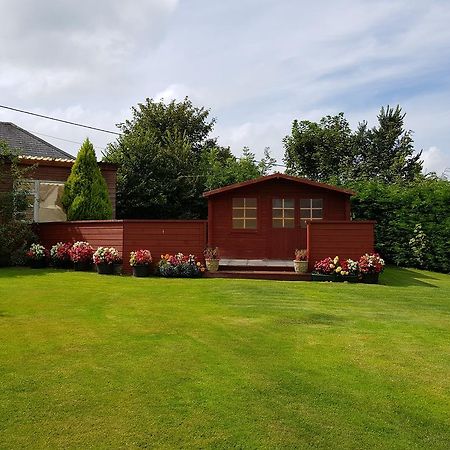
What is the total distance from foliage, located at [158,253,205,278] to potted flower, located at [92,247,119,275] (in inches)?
46.3

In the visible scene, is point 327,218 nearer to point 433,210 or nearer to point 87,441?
point 433,210

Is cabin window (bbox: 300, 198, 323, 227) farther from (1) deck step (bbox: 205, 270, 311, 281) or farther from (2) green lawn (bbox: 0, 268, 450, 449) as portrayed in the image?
(2) green lawn (bbox: 0, 268, 450, 449)

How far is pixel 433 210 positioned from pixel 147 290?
32.3 ft

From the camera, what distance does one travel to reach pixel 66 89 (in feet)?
55.9

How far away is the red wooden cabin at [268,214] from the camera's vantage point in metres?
13.6

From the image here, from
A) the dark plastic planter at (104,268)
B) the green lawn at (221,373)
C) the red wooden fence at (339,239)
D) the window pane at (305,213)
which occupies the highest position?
the window pane at (305,213)

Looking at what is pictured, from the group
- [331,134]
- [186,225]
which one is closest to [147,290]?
[186,225]

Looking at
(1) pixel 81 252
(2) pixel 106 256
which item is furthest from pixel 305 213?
(1) pixel 81 252

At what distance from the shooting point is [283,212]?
13.7 metres

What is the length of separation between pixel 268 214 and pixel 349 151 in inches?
660

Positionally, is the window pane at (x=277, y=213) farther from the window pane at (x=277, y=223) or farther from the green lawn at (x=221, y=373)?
the green lawn at (x=221, y=373)

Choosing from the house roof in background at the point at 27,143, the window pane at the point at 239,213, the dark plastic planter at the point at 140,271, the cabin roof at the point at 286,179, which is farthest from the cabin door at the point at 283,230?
the house roof in background at the point at 27,143

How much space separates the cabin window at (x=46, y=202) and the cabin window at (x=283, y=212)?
22.6 feet

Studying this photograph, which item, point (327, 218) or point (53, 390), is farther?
point (327, 218)
